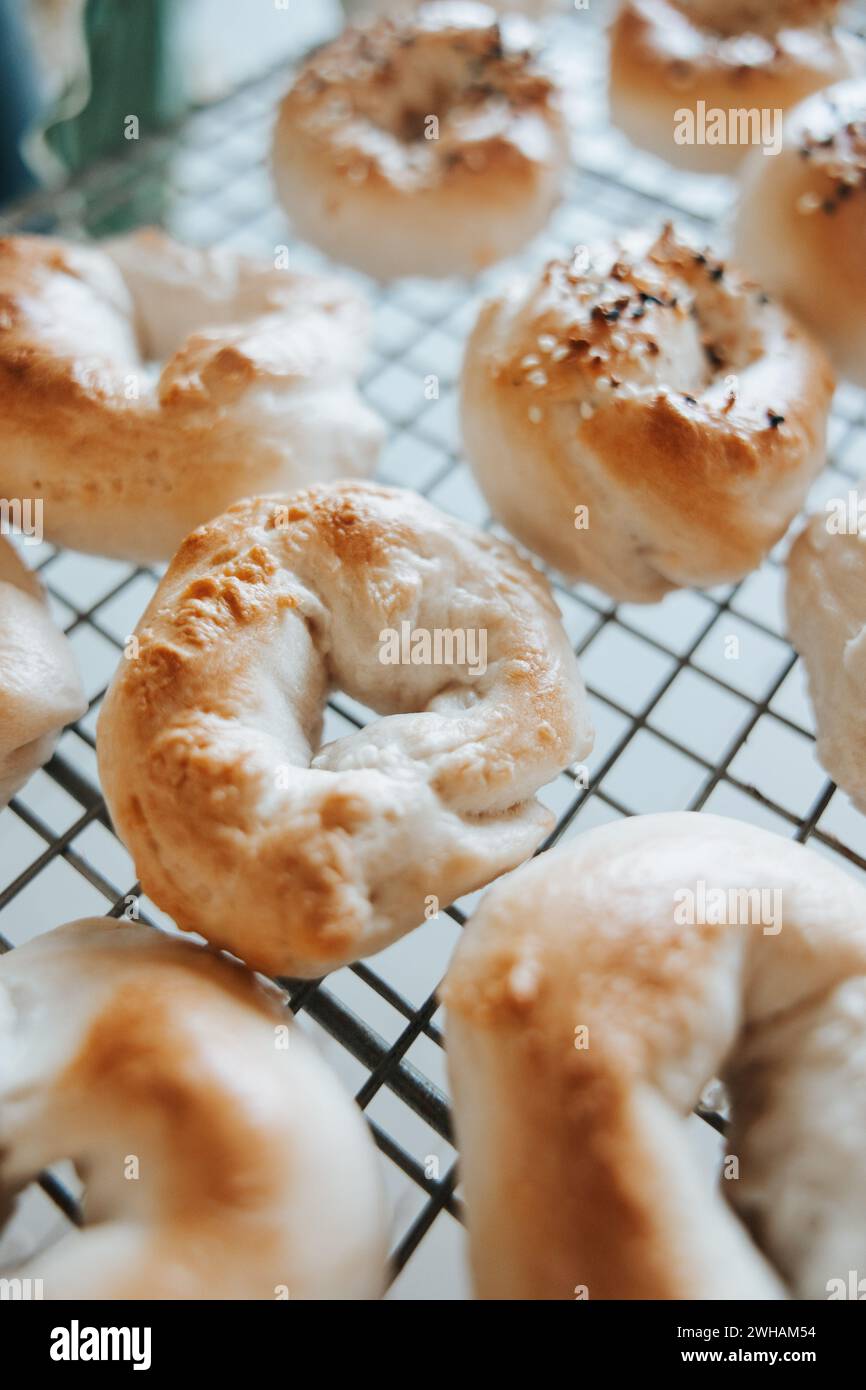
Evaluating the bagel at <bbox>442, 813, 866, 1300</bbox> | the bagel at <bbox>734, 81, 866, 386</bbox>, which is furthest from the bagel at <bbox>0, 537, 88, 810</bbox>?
the bagel at <bbox>734, 81, 866, 386</bbox>

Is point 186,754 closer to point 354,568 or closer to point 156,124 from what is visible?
point 354,568

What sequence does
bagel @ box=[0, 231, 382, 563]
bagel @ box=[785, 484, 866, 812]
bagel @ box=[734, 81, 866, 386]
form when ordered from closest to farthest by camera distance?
bagel @ box=[785, 484, 866, 812] → bagel @ box=[0, 231, 382, 563] → bagel @ box=[734, 81, 866, 386]

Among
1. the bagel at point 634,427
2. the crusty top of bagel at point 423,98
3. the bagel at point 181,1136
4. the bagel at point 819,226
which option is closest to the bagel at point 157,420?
the bagel at point 634,427

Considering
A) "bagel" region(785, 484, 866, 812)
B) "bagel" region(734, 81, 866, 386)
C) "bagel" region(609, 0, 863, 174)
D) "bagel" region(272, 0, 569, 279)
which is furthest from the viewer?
"bagel" region(609, 0, 863, 174)

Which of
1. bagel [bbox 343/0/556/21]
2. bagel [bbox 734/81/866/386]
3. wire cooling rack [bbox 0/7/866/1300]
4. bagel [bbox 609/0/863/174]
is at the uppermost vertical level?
bagel [bbox 343/0/556/21]

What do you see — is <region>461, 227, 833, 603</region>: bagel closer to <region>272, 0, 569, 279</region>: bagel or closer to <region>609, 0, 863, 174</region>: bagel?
<region>272, 0, 569, 279</region>: bagel

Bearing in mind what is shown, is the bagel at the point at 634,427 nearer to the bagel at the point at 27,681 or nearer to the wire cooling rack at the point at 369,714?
the wire cooling rack at the point at 369,714
